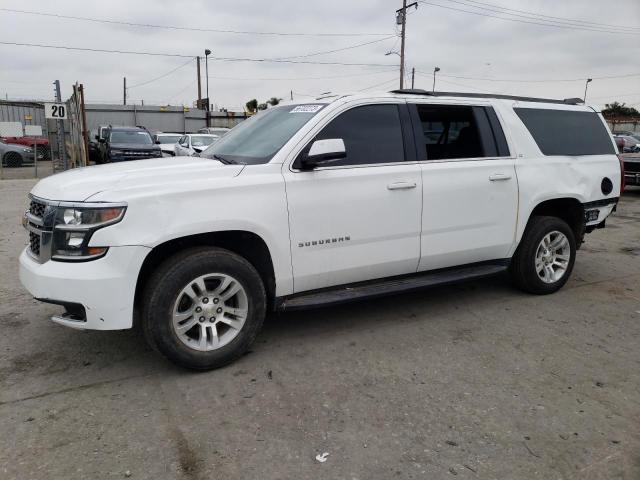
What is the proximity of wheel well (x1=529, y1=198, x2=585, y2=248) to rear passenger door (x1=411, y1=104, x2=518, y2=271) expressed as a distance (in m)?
0.65

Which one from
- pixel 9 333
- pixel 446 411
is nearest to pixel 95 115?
pixel 9 333

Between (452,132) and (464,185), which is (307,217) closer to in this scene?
(464,185)

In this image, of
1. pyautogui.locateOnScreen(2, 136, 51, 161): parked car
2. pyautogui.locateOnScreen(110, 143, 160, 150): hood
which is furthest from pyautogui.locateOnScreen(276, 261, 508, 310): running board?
pyautogui.locateOnScreen(2, 136, 51, 161): parked car

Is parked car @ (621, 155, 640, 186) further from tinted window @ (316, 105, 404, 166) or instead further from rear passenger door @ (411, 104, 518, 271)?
tinted window @ (316, 105, 404, 166)

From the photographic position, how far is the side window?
14.2 feet

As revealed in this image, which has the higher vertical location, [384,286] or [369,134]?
[369,134]

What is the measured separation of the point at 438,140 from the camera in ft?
14.3

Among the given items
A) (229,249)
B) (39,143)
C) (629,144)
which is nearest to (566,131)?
(229,249)

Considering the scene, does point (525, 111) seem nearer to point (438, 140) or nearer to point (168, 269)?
point (438, 140)

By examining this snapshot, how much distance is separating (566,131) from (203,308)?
404cm

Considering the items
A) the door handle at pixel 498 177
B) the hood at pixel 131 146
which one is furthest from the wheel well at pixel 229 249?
the hood at pixel 131 146

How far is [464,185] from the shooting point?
4.38 meters

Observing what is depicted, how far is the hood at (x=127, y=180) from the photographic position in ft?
10.5

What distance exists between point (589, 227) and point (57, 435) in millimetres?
5217
